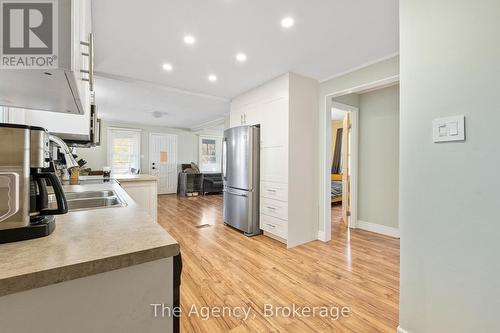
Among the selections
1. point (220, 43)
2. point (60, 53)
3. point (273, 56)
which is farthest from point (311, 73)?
point (60, 53)

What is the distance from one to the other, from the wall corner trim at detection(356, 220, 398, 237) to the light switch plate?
265 cm

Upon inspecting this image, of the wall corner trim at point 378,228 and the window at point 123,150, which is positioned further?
the window at point 123,150

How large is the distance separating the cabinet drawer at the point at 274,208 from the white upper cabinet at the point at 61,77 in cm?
239

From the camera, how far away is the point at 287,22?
188 centimetres

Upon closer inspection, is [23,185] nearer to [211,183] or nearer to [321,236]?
[321,236]

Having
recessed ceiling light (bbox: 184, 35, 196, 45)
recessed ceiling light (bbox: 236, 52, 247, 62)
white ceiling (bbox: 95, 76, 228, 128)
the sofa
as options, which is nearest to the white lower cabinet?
white ceiling (bbox: 95, 76, 228, 128)

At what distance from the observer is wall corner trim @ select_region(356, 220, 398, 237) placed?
3.31m

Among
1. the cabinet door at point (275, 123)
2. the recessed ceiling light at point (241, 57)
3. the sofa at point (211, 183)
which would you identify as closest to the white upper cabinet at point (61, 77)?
the recessed ceiling light at point (241, 57)

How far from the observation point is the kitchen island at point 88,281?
1.65ft

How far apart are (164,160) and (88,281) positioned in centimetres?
734

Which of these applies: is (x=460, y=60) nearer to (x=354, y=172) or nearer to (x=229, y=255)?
(x=229, y=255)

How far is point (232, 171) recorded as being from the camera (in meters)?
3.64

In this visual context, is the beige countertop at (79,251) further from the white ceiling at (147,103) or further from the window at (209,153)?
the window at (209,153)

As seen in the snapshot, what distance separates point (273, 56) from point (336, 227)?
299 centimetres
